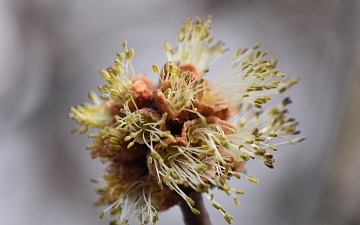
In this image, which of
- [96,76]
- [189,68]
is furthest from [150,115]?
[96,76]

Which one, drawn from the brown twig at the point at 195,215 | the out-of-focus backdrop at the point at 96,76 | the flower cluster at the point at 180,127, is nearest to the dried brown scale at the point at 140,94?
the flower cluster at the point at 180,127

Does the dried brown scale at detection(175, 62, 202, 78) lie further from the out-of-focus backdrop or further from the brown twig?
the out-of-focus backdrop

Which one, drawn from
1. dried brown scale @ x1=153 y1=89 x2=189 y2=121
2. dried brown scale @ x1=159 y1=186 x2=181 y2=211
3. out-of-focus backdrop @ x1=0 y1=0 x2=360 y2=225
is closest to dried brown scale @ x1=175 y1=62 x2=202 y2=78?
dried brown scale @ x1=153 y1=89 x2=189 y2=121

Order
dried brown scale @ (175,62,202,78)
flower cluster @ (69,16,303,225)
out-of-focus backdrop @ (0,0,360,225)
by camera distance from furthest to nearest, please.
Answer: out-of-focus backdrop @ (0,0,360,225)
dried brown scale @ (175,62,202,78)
flower cluster @ (69,16,303,225)

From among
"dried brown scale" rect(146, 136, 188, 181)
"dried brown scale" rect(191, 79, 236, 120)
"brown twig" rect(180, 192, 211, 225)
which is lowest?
"brown twig" rect(180, 192, 211, 225)

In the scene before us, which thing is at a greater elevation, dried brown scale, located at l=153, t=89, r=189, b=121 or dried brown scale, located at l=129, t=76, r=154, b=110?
dried brown scale, located at l=129, t=76, r=154, b=110

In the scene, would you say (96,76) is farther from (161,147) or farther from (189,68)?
(161,147)
